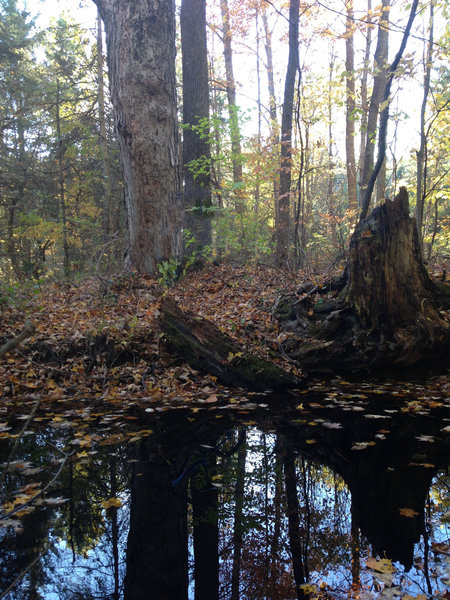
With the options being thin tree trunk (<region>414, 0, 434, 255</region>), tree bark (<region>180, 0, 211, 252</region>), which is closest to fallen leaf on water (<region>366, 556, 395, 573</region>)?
thin tree trunk (<region>414, 0, 434, 255</region>)

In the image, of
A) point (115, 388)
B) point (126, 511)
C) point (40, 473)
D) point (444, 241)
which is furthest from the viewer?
point (444, 241)

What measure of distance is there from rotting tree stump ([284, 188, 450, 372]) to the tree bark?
16.8 feet

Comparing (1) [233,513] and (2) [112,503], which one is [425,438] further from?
(2) [112,503]

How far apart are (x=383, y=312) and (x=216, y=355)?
7.32ft

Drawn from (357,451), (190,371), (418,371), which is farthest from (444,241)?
(357,451)

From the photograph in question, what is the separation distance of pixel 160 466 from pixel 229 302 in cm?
405

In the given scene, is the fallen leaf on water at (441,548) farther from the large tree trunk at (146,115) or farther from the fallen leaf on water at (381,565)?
the large tree trunk at (146,115)

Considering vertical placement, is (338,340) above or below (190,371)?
above

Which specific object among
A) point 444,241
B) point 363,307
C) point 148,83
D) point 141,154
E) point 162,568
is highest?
point 148,83

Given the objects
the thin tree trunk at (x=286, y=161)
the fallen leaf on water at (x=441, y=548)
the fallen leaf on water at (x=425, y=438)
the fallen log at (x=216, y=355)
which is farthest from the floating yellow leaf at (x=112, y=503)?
the thin tree trunk at (x=286, y=161)

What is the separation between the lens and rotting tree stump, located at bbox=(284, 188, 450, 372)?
5027 millimetres

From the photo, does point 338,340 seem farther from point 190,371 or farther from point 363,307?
point 190,371

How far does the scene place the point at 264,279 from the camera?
7633 millimetres

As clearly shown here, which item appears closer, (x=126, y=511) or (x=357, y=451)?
(x=126, y=511)
